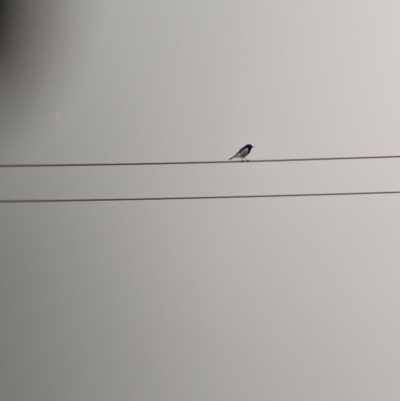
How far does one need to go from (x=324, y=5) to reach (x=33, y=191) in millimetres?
713

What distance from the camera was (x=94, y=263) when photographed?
2.43ft

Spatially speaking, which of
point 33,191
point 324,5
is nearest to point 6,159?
point 33,191

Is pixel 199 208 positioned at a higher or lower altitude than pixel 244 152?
lower

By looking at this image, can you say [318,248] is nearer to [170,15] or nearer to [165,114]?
[165,114]

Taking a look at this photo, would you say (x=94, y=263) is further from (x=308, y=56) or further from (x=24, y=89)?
(x=308, y=56)

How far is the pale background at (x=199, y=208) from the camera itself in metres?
0.73

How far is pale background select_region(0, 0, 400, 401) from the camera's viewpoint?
2.40ft

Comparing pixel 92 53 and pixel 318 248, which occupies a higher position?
pixel 92 53

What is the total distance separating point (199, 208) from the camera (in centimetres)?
75

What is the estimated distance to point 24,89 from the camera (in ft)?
2.48

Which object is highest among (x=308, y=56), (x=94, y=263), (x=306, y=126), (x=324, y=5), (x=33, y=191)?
(x=324, y=5)

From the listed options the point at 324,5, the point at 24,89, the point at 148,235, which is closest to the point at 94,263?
the point at 148,235

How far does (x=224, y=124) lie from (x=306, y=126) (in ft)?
0.56

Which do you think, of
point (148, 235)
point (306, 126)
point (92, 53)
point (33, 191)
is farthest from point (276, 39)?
point (33, 191)
